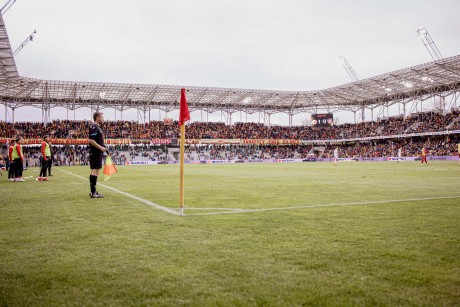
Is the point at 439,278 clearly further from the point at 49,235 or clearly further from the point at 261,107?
the point at 261,107

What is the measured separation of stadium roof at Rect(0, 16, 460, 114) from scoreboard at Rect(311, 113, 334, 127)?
182 cm

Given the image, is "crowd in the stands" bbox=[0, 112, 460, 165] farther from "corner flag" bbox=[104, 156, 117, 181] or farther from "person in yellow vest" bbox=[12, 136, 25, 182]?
"corner flag" bbox=[104, 156, 117, 181]

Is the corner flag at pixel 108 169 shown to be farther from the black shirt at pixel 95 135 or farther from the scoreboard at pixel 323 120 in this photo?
the scoreboard at pixel 323 120

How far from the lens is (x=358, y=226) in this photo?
5.40 m

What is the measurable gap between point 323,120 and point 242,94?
2194 centimetres

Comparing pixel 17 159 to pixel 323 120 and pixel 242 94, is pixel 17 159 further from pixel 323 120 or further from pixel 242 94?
pixel 323 120

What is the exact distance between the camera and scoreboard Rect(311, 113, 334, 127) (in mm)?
77125

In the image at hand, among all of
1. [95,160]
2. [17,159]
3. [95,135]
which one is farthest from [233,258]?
[17,159]

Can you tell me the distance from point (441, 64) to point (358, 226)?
168 ft

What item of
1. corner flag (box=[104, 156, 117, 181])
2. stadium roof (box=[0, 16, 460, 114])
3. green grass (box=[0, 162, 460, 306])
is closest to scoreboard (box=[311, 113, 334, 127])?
stadium roof (box=[0, 16, 460, 114])

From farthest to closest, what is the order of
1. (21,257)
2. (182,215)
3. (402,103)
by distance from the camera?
(402,103) < (182,215) < (21,257)

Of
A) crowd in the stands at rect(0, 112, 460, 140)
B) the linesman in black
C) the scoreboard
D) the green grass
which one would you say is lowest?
the green grass

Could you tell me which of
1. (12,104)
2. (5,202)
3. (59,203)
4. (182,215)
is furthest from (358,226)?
(12,104)

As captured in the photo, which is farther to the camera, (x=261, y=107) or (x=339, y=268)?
(x=261, y=107)
